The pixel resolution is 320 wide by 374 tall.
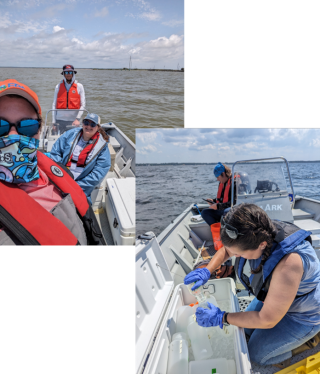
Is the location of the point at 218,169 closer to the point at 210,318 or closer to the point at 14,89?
the point at 210,318

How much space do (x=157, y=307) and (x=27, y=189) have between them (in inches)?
38.6

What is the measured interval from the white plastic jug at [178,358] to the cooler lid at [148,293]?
0.15 metres

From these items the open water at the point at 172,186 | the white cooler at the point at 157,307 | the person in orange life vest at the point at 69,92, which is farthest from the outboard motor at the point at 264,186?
the person in orange life vest at the point at 69,92

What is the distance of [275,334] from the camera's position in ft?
4.39

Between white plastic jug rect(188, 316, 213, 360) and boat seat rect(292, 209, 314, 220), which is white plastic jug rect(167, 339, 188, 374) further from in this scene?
boat seat rect(292, 209, 314, 220)

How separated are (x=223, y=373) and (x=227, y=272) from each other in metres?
1.12

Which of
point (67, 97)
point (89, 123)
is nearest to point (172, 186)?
point (89, 123)

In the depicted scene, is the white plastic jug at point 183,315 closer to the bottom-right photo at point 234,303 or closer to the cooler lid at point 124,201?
the bottom-right photo at point 234,303

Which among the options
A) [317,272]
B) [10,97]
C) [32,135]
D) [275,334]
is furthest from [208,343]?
[10,97]

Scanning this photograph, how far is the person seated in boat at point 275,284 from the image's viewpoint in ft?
3.77

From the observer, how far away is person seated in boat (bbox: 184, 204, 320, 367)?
1.15 m

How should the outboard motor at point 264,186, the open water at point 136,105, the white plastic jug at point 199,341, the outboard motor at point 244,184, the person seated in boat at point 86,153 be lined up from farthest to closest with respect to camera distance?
1. the open water at point 136,105
2. the outboard motor at point 244,184
3. the outboard motor at point 264,186
4. the person seated in boat at point 86,153
5. the white plastic jug at point 199,341

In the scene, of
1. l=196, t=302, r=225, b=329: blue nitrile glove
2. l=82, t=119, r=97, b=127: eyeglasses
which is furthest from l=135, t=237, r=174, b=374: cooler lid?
l=82, t=119, r=97, b=127: eyeglasses

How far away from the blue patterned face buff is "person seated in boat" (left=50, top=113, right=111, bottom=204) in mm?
1220
